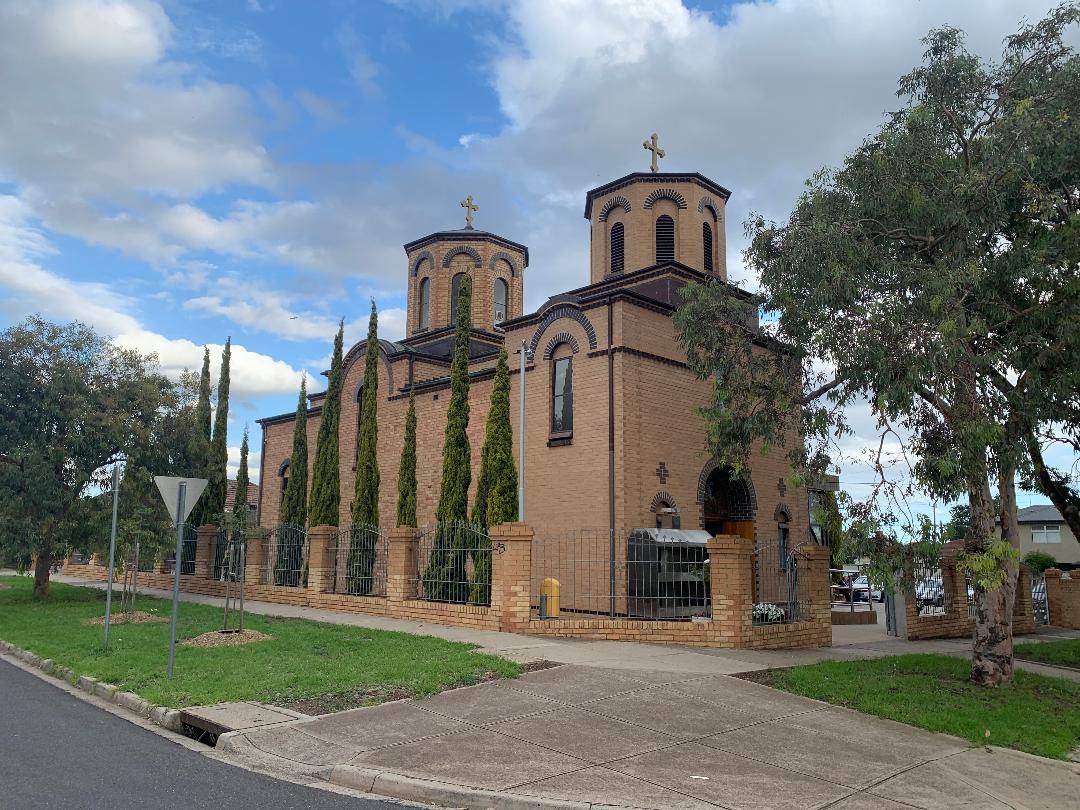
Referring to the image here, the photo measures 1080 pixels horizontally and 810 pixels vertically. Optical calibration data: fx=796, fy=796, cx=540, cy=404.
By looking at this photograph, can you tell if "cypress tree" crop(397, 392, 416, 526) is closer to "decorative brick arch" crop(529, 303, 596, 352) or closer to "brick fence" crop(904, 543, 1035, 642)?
"decorative brick arch" crop(529, 303, 596, 352)

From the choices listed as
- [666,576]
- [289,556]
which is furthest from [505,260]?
[666,576]

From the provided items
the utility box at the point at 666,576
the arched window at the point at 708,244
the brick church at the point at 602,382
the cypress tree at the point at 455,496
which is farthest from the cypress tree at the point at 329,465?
the arched window at the point at 708,244

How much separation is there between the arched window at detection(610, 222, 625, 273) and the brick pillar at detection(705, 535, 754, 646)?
1255cm

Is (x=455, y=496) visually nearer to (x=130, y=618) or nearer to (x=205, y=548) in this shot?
(x=130, y=618)

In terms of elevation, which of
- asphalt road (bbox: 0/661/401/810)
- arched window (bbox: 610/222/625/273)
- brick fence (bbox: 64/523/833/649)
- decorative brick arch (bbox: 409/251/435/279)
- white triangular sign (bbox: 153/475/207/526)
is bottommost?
asphalt road (bbox: 0/661/401/810)

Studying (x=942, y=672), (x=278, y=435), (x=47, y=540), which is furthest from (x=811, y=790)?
(x=278, y=435)

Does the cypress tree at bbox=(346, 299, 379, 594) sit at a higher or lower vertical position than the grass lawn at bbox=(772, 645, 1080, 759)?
higher

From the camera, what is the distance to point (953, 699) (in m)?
9.65

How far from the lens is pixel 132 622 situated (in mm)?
16156

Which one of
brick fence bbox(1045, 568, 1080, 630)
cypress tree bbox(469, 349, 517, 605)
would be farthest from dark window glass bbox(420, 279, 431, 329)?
brick fence bbox(1045, 568, 1080, 630)

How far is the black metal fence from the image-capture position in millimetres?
15094

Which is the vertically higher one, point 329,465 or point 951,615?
point 329,465

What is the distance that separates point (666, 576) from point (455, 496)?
17.8ft

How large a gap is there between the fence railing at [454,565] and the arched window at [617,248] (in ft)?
34.9
